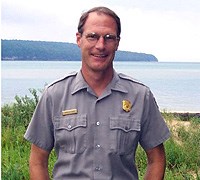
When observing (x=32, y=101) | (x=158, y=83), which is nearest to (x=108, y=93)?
(x=32, y=101)

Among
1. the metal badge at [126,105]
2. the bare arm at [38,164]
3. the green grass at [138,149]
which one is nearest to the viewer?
the metal badge at [126,105]

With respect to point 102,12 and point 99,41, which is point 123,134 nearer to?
point 99,41

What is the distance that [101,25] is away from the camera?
8.93 ft

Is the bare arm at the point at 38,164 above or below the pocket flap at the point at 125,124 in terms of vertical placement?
below

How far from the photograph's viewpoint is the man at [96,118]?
2732 mm

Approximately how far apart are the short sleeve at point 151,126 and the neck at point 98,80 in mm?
216

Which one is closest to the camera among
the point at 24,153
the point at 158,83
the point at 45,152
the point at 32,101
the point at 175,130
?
the point at 45,152

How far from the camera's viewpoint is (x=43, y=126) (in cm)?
288

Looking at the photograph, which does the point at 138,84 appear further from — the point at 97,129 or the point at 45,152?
the point at 45,152

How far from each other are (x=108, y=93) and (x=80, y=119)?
192mm

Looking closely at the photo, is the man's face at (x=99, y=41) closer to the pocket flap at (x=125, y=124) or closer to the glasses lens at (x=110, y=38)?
the glasses lens at (x=110, y=38)

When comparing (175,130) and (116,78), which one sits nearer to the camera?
(116,78)

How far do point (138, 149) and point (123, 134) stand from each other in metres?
2.63

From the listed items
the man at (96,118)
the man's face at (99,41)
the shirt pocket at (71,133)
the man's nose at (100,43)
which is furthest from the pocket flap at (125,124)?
the man's nose at (100,43)
